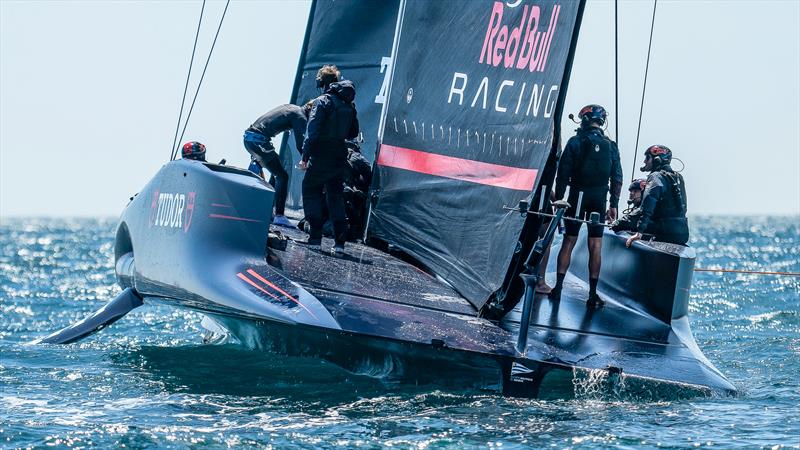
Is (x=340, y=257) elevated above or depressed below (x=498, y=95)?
below

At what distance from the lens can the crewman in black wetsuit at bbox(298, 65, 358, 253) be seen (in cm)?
786

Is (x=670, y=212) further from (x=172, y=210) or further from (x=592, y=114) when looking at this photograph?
(x=172, y=210)

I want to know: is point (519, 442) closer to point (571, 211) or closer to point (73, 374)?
point (571, 211)

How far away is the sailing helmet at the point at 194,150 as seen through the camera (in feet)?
30.3

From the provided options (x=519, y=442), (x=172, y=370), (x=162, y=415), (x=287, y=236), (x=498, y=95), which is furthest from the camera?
(x=287, y=236)

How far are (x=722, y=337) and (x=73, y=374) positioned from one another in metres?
5.47

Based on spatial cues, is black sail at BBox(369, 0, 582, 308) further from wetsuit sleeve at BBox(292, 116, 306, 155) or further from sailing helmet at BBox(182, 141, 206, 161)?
sailing helmet at BBox(182, 141, 206, 161)

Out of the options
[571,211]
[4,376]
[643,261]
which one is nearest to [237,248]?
[4,376]

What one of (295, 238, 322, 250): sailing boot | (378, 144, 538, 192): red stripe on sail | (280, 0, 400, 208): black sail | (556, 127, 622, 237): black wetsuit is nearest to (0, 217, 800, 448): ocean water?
(295, 238, 322, 250): sailing boot

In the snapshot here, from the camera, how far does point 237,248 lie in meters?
7.29

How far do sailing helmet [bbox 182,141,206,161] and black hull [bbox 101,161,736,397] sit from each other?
55 centimetres

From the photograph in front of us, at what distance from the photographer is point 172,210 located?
26.0ft

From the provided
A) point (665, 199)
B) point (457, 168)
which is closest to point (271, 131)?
point (457, 168)

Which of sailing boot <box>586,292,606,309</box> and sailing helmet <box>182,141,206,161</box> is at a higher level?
sailing helmet <box>182,141,206,161</box>
